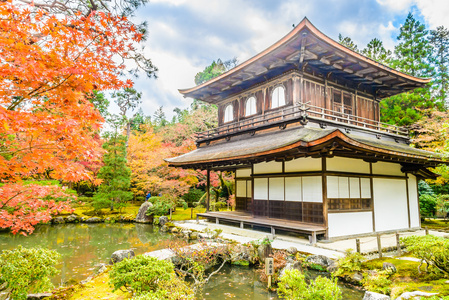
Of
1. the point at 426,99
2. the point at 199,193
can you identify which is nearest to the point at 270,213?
the point at 199,193

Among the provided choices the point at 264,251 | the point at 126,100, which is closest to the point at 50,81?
the point at 264,251

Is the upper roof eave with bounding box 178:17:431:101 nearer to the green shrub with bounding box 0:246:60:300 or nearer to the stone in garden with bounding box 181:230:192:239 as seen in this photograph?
the stone in garden with bounding box 181:230:192:239

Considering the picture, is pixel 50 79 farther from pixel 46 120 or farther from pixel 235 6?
pixel 235 6

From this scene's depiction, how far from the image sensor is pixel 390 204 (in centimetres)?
1065

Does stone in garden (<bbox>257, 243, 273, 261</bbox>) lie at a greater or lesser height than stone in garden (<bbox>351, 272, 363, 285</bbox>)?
greater

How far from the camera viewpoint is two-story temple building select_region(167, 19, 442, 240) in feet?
29.4

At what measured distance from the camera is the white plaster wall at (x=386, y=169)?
1046 cm

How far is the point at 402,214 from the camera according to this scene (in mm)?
11039

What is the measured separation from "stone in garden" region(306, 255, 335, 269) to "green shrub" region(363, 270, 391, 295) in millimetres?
993

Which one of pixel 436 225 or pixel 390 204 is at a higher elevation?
pixel 390 204

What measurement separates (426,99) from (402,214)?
1399 cm

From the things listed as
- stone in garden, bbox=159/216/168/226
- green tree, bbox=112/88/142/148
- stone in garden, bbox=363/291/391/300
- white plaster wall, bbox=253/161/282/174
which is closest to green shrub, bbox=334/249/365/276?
stone in garden, bbox=363/291/391/300

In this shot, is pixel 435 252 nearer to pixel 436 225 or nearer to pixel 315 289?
pixel 315 289

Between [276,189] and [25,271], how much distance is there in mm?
8543
